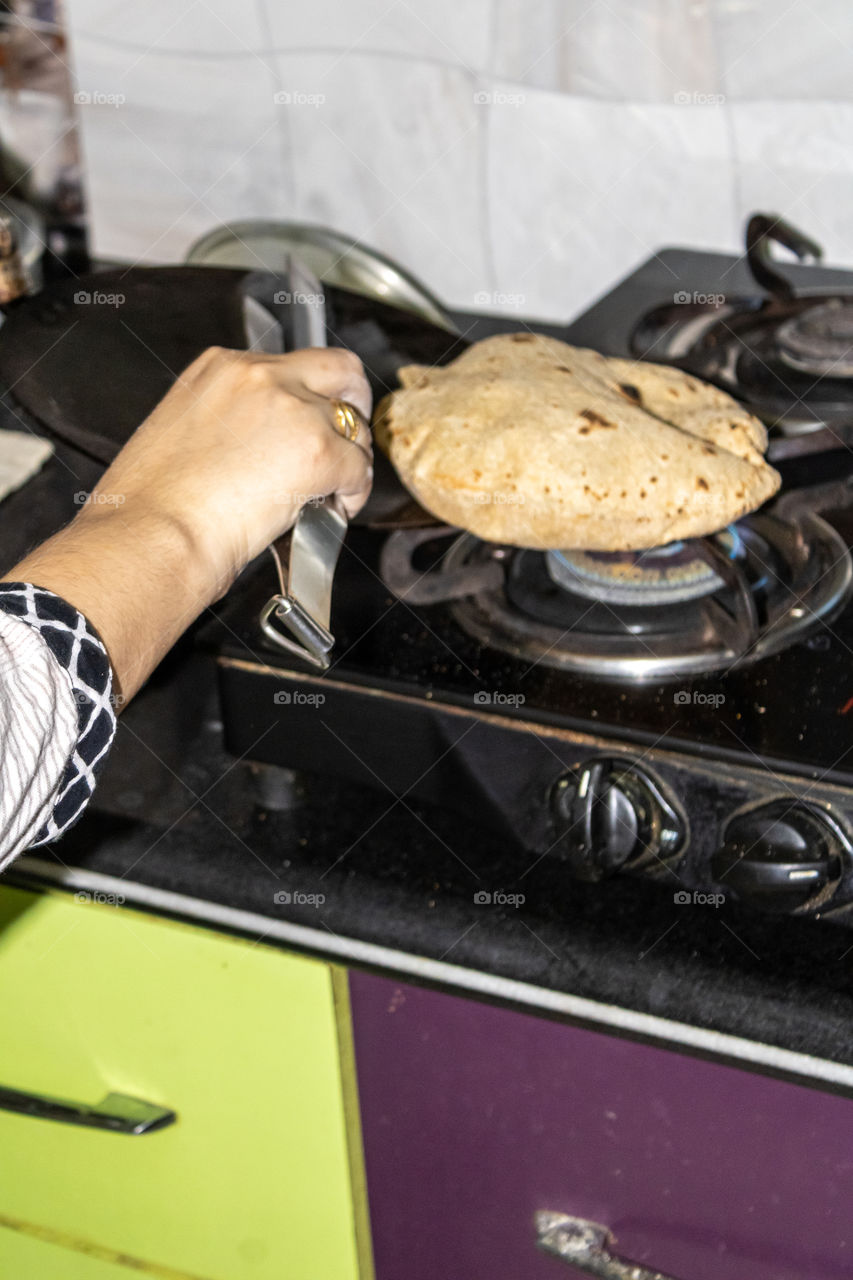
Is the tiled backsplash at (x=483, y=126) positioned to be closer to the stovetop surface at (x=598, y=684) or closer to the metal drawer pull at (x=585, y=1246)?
the stovetop surface at (x=598, y=684)

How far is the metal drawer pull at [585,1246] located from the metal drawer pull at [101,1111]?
27 centimetres

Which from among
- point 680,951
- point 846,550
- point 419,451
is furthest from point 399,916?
point 846,550

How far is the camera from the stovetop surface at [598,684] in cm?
71

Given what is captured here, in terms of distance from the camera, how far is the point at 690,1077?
2.39 ft

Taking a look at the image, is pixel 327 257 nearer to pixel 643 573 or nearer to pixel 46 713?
pixel 643 573

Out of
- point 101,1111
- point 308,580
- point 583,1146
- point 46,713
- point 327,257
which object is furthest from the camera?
point 327,257

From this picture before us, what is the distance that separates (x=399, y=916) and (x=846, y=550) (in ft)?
1.34

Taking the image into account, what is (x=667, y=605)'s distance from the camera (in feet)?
2.69

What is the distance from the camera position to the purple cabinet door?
0.73m

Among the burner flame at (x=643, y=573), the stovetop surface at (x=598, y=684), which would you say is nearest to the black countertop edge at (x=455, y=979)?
the stovetop surface at (x=598, y=684)

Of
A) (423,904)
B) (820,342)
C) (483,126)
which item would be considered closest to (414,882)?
(423,904)

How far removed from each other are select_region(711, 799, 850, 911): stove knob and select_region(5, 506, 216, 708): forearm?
0.33 m

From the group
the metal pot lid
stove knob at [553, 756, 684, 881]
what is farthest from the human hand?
the metal pot lid

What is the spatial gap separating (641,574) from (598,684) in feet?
0.35
